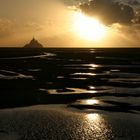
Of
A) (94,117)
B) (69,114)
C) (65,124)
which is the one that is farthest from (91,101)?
(65,124)

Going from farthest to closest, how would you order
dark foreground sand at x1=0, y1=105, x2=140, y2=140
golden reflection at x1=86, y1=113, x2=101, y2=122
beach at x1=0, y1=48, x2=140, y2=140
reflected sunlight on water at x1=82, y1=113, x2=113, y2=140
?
golden reflection at x1=86, y1=113, x2=101, y2=122
beach at x1=0, y1=48, x2=140, y2=140
reflected sunlight on water at x1=82, y1=113, x2=113, y2=140
dark foreground sand at x1=0, y1=105, x2=140, y2=140

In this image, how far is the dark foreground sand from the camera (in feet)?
67.9

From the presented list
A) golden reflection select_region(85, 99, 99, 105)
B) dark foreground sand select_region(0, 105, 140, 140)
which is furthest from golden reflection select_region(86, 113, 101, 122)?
golden reflection select_region(85, 99, 99, 105)

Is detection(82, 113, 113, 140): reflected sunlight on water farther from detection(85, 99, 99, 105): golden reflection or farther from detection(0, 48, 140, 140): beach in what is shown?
detection(85, 99, 99, 105): golden reflection

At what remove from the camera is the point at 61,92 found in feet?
132

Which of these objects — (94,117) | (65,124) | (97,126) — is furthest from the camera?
(94,117)

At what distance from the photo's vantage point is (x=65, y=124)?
23.8 meters

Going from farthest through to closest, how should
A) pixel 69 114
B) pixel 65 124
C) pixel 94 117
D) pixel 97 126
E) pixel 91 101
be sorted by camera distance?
pixel 91 101, pixel 69 114, pixel 94 117, pixel 65 124, pixel 97 126

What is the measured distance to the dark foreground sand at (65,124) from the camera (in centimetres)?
2070

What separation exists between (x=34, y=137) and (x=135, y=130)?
21.4 feet

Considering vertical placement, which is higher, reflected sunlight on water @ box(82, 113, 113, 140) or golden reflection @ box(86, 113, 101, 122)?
reflected sunlight on water @ box(82, 113, 113, 140)

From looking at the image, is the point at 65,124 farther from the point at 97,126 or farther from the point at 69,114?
the point at 69,114

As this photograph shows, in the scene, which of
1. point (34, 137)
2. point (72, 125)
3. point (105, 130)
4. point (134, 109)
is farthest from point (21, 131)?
point (134, 109)

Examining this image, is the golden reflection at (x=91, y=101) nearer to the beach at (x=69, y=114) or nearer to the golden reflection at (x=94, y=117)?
the beach at (x=69, y=114)
